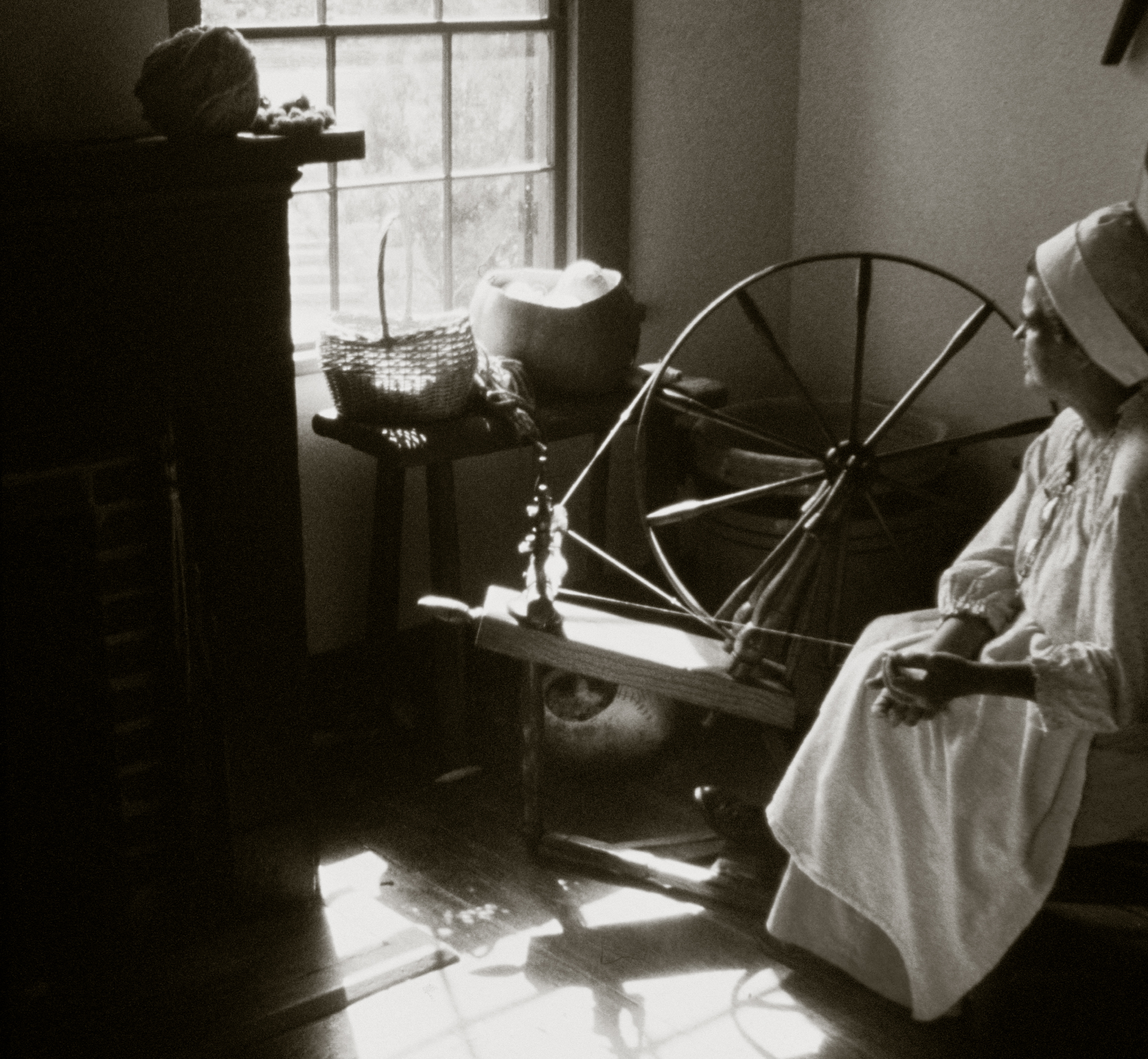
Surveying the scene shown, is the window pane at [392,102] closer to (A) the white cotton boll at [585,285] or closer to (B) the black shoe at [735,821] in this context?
(A) the white cotton boll at [585,285]

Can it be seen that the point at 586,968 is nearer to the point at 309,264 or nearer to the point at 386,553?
the point at 386,553

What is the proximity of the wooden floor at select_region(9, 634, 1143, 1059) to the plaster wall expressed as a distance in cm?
121

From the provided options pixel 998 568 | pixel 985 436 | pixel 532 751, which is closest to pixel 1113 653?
pixel 998 568

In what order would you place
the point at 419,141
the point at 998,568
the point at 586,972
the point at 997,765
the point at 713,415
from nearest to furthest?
the point at 997,765 → the point at 998,568 → the point at 586,972 → the point at 713,415 → the point at 419,141

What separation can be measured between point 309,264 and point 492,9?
720mm

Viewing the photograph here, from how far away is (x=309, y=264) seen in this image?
3293mm

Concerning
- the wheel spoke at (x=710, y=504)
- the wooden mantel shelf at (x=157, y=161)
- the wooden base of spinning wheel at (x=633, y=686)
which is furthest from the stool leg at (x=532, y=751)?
the wooden mantel shelf at (x=157, y=161)

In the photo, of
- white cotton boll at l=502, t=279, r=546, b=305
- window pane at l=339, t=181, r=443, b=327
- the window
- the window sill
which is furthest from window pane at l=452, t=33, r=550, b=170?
the window sill

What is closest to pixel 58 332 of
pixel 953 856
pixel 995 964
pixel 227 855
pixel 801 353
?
pixel 227 855

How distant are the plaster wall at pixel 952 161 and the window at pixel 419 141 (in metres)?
0.78

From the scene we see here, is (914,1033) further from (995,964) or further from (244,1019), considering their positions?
(244,1019)

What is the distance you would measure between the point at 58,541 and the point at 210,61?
0.77 metres

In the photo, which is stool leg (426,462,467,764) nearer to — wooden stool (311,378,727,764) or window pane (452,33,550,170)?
wooden stool (311,378,727,764)

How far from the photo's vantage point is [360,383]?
120 inches
